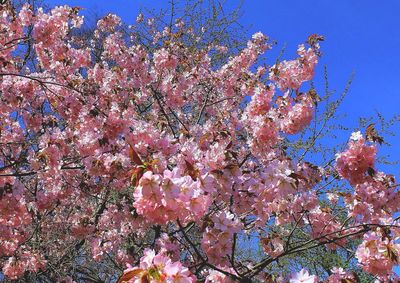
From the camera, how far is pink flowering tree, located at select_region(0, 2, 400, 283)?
2.96m

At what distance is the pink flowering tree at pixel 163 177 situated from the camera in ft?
9.71

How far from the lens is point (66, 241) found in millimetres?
5805

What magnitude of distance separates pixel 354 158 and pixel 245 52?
5.14m

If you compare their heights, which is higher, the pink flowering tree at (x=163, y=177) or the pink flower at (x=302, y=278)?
the pink flowering tree at (x=163, y=177)

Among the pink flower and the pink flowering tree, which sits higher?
the pink flowering tree

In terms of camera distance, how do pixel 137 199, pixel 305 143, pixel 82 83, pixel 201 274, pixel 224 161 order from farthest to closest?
pixel 305 143
pixel 82 83
pixel 201 274
pixel 224 161
pixel 137 199

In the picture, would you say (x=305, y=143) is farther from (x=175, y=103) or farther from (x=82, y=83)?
(x=82, y=83)

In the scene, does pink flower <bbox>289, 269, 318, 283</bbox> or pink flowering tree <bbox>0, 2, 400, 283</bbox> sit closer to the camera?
pink flower <bbox>289, 269, 318, 283</bbox>

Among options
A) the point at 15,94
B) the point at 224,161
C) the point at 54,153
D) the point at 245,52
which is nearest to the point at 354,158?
the point at 224,161

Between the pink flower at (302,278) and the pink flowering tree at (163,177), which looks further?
the pink flowering tree at (163,177)

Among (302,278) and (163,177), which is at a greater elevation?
(163,177)

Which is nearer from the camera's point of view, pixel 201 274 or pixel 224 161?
pixel 224 161

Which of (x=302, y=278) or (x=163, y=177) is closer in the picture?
(x=163, y=177)

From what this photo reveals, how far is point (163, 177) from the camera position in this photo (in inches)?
80.9
